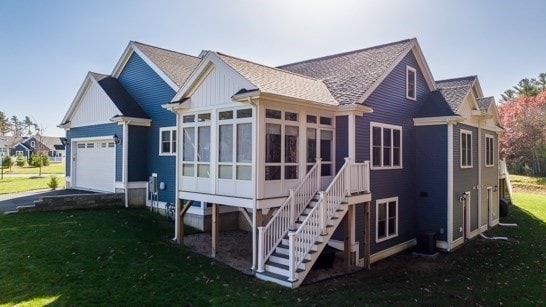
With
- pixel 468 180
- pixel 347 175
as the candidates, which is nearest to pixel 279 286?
pixel 347 175

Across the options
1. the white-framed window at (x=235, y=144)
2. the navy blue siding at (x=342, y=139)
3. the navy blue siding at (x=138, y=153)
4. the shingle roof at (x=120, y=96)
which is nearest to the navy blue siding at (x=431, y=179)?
the navy blue siding at (x=342, y=139)

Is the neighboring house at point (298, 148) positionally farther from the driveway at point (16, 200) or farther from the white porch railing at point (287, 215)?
the driveway at point (16, 200)

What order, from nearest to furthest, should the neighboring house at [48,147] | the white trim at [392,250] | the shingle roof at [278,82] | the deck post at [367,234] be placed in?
the shingle roof at [278,82] → the deck post at [367,234] → the white trim at [392,250] → the neighboring house at [48,147]

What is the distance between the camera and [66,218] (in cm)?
1258

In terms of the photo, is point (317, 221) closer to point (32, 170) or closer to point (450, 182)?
point (450, 182)

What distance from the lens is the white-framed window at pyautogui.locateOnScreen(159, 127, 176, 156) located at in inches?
584

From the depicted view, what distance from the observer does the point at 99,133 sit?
657 inches

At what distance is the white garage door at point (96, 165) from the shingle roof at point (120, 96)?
183 cm

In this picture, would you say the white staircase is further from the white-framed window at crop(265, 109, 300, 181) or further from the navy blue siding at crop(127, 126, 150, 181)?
the navy blue siding at crop(127, 126, 150, 181)

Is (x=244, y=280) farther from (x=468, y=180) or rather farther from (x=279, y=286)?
(x=468, y=180)

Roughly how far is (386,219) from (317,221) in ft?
15.4

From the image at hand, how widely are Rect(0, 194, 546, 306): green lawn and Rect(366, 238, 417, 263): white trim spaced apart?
0.29 meters

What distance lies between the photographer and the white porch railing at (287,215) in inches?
367

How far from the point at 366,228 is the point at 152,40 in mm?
14882
